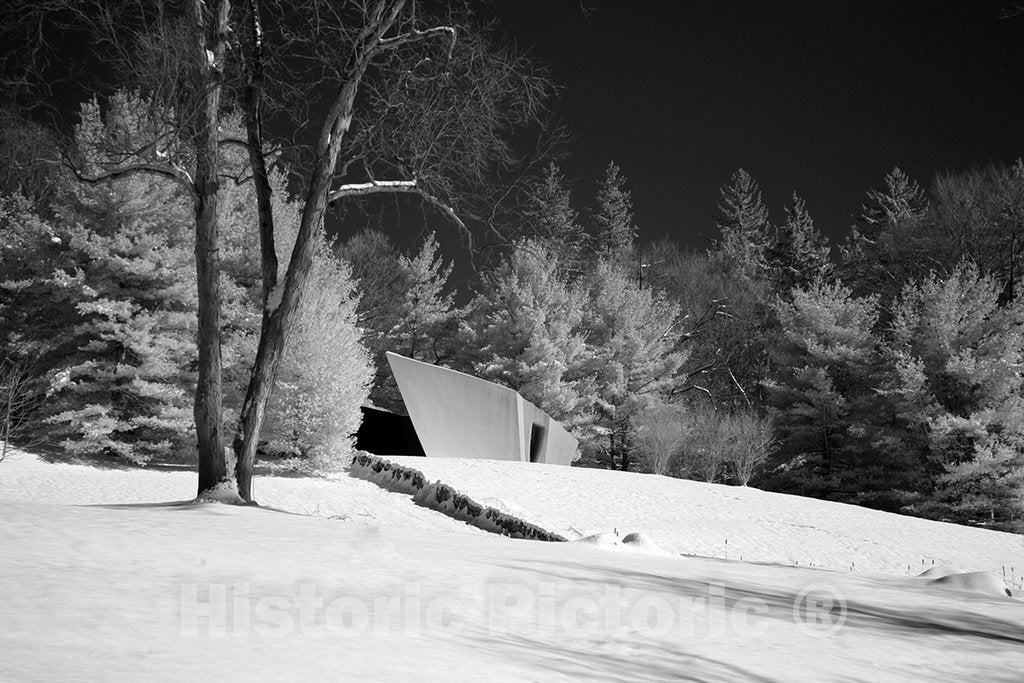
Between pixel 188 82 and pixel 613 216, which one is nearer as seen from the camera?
pixel 188 82

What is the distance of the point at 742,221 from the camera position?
53.1 metres

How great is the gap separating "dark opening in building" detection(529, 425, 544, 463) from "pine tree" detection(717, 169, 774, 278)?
30964mm

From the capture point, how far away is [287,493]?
15.6 metres

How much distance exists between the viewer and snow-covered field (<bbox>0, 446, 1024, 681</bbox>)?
211cm

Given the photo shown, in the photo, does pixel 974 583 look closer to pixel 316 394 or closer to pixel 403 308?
pixel 316 394

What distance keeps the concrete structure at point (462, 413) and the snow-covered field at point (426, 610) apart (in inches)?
542

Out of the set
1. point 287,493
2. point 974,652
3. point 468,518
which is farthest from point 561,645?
point 287,493

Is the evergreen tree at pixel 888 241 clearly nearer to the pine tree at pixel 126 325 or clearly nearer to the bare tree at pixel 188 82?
the pine tree at pixel 126 325

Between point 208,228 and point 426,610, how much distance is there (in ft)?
19.9

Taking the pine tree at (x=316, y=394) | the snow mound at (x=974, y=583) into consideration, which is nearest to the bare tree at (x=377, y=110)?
the snow mound at (x=974, y=583)

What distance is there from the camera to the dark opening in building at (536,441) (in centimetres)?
2414

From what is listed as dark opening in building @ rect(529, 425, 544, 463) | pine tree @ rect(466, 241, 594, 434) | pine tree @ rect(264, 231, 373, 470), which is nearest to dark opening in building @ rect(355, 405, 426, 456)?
pine tree @ rect(466, 241, 594, 434)

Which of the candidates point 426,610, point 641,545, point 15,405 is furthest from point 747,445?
point 426,610

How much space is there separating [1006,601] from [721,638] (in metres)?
2.62
